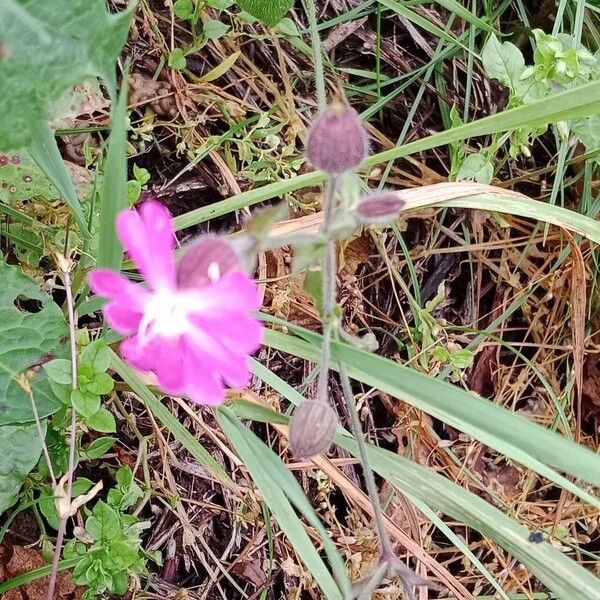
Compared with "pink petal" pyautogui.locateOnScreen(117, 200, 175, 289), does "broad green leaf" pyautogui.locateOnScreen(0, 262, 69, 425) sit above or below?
below

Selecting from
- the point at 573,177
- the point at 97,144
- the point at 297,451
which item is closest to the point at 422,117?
the point at 573,177

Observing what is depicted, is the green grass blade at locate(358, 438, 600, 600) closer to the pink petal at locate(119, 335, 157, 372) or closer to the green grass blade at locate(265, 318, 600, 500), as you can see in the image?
the green grass blade at locate(265, 318, 600, 500)

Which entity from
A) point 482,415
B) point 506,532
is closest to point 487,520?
point 506,532

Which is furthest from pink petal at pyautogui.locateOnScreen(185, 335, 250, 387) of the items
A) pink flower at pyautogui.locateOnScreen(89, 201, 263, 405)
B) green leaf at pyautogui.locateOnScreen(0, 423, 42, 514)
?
green leaf at pyautogui.locateOnScreen(0, 423, 42, 514)

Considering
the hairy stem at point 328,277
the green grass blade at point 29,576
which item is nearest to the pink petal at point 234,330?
the hairy stem at point 328,277

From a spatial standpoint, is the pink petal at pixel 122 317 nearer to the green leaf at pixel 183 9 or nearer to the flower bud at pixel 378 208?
the flower bud at pixel 378 208

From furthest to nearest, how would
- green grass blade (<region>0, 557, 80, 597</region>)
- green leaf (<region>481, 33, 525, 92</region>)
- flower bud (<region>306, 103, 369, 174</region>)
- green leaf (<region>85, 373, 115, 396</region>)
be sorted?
green leaf (<region>481, 33, 525, 92</region>), green grass blade (<region>0, 557, 80, 597</region>), green leaf (<region>85, 373, 115, 396</region>), flower bud (<region>306, 103, 369, 174</region>)

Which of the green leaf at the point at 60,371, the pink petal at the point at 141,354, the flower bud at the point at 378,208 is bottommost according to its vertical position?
the green leaf at the point at 60,371

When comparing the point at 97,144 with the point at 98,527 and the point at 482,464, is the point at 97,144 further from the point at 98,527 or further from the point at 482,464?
the point at 482,464
